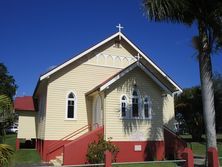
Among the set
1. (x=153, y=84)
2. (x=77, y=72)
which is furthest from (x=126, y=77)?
(x=77, y=72)

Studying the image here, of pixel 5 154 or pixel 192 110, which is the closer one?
pixel 5 154

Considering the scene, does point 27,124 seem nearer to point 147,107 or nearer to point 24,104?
point 24,104

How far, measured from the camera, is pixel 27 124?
29.7 m

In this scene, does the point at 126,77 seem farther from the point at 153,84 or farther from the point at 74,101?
the point at 74,101

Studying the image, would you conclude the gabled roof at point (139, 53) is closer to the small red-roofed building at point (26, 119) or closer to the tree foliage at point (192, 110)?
the small red-roofed building at point (26, 119)

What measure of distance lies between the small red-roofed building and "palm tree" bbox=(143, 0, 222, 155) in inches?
663

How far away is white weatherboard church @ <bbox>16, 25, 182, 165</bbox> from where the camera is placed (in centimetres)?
2080

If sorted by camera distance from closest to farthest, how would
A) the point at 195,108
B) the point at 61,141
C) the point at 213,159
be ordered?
the point at 213,159, the point at 61,141, the point at 195,108

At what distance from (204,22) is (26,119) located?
19.1 meters

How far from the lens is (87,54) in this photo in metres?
25.0

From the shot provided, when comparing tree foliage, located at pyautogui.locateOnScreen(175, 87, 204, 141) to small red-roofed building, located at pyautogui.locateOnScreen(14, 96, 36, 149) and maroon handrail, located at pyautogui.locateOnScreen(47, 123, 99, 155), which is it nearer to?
small red-roofed building, located at pyautogui.locateOnScreen(14, 96, 36, 149)

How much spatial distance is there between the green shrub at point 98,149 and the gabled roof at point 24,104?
11.8 m

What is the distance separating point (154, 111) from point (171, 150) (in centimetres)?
378

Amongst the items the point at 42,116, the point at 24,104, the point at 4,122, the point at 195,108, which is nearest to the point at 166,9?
the point at 4,122
